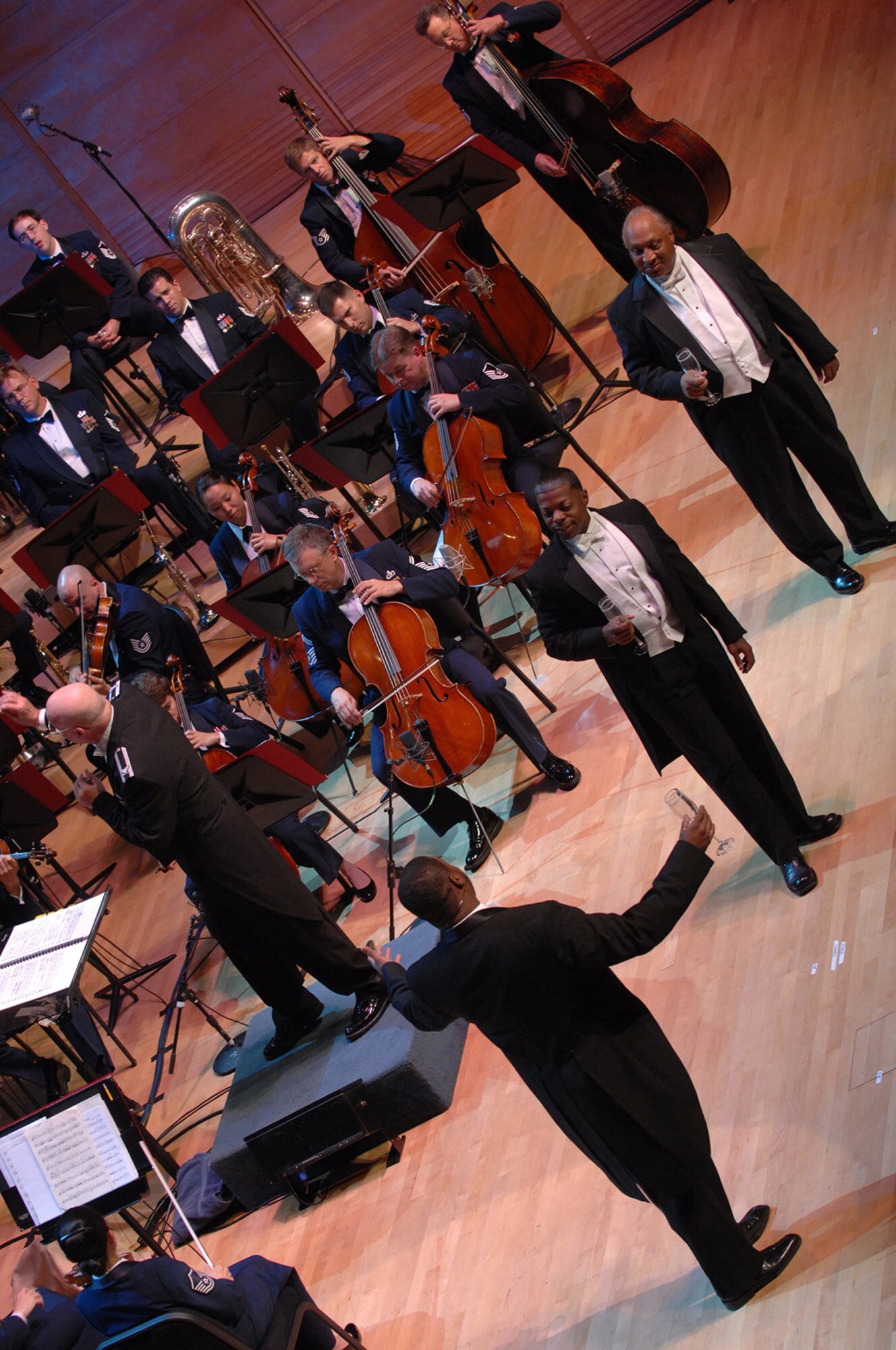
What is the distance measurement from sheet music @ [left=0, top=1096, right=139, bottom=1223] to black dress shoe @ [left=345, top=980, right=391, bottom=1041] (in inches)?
36.0

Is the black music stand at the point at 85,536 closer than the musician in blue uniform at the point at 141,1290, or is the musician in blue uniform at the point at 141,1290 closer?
the musician in blue uniform at the point at 141,1290

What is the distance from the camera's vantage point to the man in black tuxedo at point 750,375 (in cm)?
377

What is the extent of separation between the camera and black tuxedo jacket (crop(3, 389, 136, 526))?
673 cm

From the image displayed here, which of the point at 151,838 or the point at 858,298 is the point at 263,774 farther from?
the point at 858,298

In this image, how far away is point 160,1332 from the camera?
8.57 feet

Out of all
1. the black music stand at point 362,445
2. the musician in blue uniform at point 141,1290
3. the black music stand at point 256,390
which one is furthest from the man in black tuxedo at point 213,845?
the black music stand at point 256,390

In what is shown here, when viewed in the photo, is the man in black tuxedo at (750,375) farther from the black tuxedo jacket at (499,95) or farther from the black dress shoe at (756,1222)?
the black dress shoe at (756,1222)

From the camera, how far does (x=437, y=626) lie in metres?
4.52

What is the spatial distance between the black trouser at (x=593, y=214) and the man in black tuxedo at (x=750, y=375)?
60.2 inches

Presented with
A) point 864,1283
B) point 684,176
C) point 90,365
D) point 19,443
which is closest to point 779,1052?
point 864,1283

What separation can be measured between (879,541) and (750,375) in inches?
31.2

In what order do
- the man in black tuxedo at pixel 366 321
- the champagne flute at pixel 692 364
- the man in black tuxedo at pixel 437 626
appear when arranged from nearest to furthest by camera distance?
1. the champagne flute at pixel 692 364
2. the man in black tuxedo at pixel 437 626
3. the man in black tuxedo at pixel 366 321

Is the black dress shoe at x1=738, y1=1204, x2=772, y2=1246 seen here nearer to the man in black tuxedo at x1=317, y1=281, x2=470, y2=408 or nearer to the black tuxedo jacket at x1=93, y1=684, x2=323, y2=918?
the black tuxedo jacket at x1=93, y1=684, x2=323, y2=918

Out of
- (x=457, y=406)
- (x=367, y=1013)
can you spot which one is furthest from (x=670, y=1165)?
(x=457, y=406)
